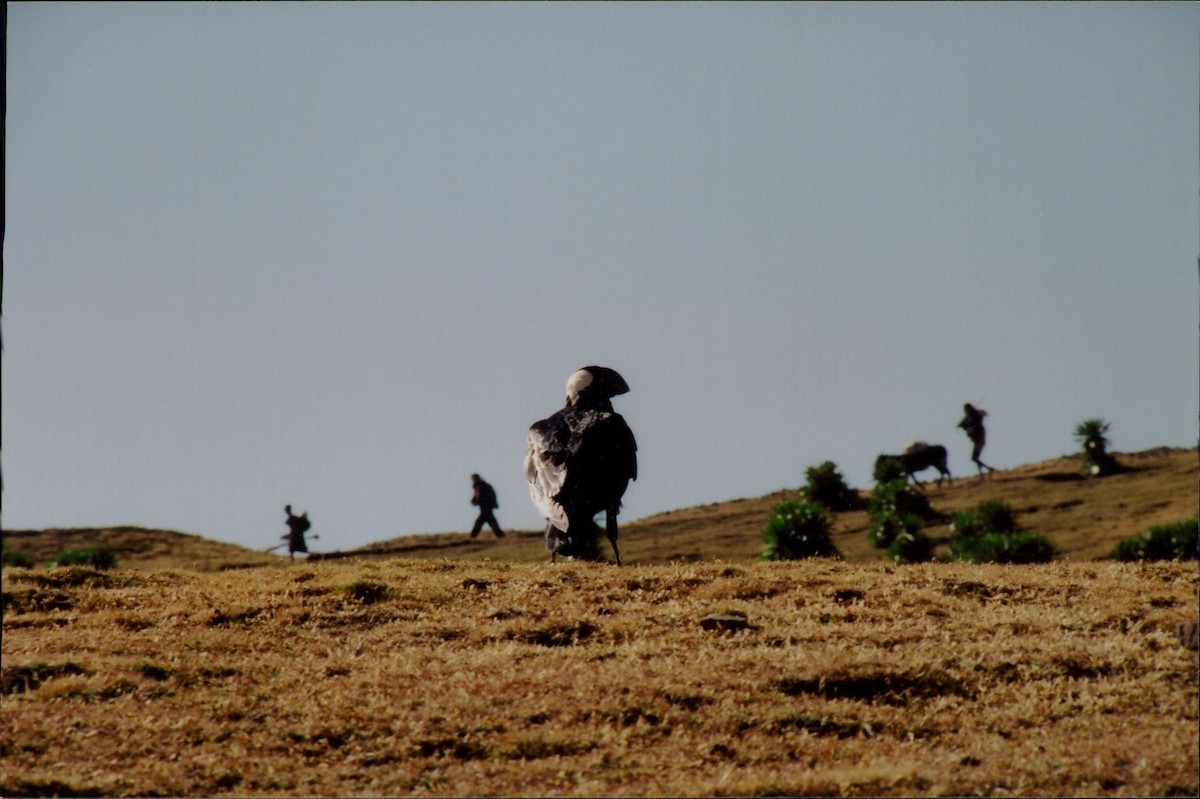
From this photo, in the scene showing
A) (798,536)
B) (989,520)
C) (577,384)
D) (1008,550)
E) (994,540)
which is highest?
(577,384)

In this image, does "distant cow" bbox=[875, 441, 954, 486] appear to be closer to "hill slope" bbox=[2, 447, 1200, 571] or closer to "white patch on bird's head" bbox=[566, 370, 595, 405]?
"hill slope" bbox=[2, 447, 1200, 571]

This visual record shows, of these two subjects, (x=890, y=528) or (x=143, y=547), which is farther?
(x=143, y=547)

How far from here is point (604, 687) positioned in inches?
440

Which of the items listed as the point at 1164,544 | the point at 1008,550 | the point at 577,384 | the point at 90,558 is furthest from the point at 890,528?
the point at 90,558

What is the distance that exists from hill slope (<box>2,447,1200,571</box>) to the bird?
9589 mm

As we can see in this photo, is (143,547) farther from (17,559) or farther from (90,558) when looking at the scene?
(90,558)

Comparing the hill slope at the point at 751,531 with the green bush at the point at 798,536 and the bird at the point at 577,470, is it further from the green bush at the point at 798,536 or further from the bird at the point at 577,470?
the bird at the point at 577,470

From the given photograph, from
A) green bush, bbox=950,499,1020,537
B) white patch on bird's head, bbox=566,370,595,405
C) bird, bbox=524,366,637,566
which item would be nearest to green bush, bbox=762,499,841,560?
green bush, bbox=950,499,1020,537

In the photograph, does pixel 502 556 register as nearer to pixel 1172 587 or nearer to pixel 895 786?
pixel 1172 587

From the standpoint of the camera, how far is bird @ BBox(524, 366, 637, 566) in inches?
722

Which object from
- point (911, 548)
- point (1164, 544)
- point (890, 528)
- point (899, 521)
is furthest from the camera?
point (890, 528)

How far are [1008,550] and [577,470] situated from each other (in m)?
11.2

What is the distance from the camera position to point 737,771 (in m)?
9.35

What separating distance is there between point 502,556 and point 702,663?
60.4ft
